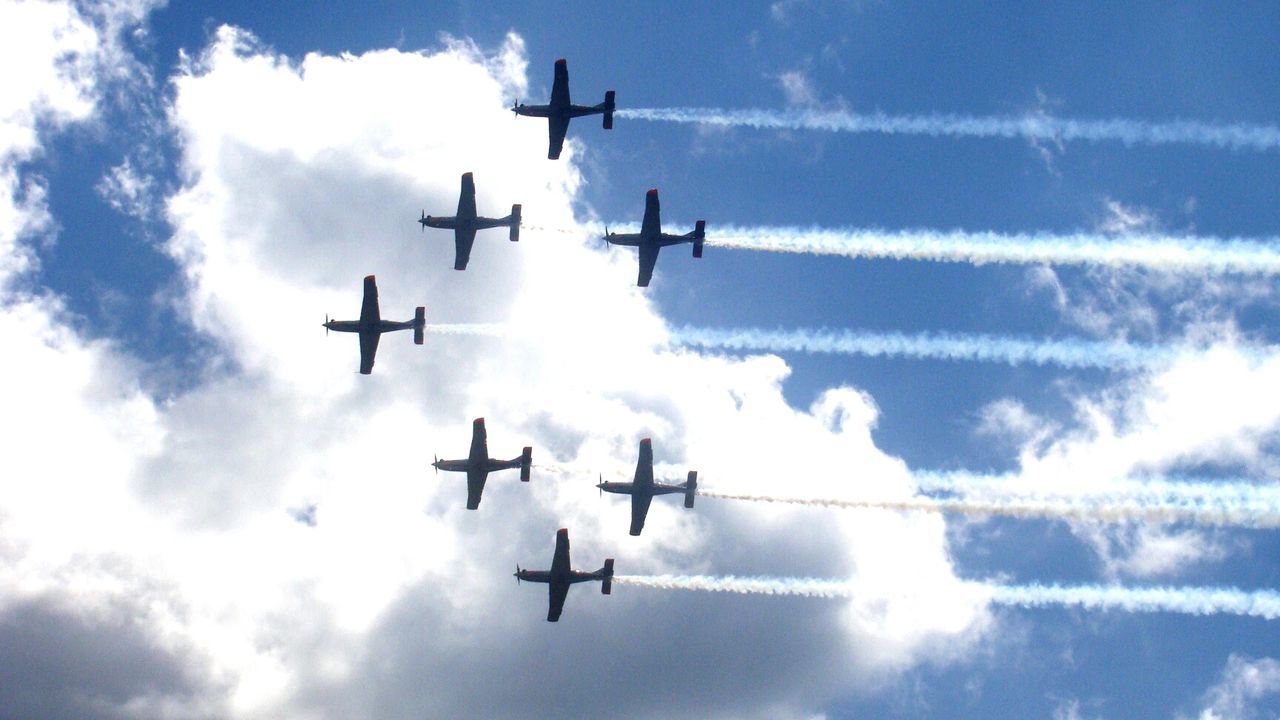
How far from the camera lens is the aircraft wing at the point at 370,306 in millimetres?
79938

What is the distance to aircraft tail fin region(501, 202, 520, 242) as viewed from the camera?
77812 mm

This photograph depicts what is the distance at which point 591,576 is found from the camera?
76375mm

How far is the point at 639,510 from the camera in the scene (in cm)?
7650

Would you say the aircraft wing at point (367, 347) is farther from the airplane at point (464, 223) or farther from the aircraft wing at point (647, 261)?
the aircraft wing at point (647, 261)

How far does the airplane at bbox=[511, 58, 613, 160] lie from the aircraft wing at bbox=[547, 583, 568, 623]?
2529cm

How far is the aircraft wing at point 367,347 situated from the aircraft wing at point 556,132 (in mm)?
13780

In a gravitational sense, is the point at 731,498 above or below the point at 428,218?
below

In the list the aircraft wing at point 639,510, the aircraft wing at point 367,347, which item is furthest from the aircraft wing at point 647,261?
the aircraft wing at point 367,347

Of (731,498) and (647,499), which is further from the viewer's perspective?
(647,499)

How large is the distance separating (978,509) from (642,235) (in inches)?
1045

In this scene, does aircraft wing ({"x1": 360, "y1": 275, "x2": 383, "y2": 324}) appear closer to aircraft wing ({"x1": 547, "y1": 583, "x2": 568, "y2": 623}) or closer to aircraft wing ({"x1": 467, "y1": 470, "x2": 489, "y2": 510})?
aircraft wing ({"x1": 467, "y1": 470, "x2": 489, "y2": 510})

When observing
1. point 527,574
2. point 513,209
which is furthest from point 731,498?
point 513,209

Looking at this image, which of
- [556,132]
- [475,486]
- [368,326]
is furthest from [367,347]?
[556,132]

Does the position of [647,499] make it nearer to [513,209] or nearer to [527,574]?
[527,574]
